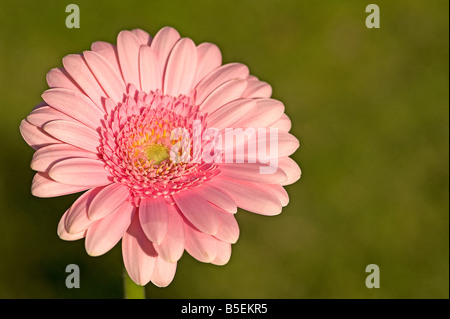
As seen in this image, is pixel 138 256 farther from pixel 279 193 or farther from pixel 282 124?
pixel 282 124

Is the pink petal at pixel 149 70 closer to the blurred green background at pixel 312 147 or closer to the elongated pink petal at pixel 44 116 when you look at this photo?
the elongated pink petal at pixel 44 116

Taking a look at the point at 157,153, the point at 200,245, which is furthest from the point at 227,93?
the point at 200,245

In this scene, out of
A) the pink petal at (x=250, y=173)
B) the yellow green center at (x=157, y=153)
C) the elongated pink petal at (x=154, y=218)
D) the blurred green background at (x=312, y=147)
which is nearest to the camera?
the elongated pink petal at (x=154, y=218)

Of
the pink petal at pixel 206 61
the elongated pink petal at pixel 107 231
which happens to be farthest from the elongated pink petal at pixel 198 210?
the pink petal at pixel 206 61

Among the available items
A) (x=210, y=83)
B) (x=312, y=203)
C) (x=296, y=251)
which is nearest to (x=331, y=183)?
(x=312, y=203)

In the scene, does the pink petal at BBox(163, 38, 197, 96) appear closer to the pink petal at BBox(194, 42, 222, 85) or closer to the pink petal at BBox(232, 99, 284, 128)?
the pink petal at BBox(194, 42, 222, 85)

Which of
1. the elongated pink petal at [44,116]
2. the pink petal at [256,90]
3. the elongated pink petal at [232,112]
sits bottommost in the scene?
the elongated pink petal at [44,116]

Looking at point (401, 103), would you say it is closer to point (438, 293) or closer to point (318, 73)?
point (318, 73)
